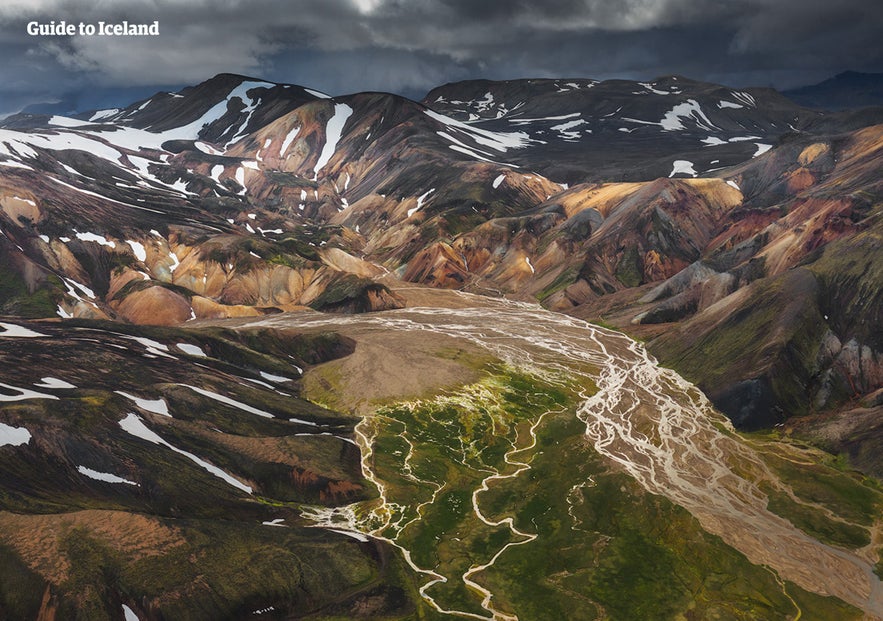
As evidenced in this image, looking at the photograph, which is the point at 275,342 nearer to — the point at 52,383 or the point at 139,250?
the point at 52,383

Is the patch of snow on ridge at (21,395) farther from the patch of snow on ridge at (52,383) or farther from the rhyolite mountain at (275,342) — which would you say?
the patch of snow on ridge at (52,383)

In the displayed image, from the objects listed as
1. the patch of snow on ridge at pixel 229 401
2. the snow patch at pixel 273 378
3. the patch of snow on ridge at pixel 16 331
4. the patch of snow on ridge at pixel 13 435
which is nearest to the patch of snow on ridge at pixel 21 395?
the patch of snow on ridge at pixel 13 435

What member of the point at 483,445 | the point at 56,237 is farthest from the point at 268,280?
the point at 483,445

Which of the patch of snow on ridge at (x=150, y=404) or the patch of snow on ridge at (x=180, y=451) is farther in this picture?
the patch of snow on ridge at (x=150, y=404)

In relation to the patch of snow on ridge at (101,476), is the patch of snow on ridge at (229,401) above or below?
below

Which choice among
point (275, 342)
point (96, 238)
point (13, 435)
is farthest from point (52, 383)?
point (96, 238)

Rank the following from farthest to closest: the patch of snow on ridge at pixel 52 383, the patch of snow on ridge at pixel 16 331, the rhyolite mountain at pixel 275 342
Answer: the patch of snow on ridge at pixel 16 331, the patch of snow on ridge at pixel 52 383, the rhyolite mountain at pixel 275 342

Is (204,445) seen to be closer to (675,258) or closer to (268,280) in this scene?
(268,280)
